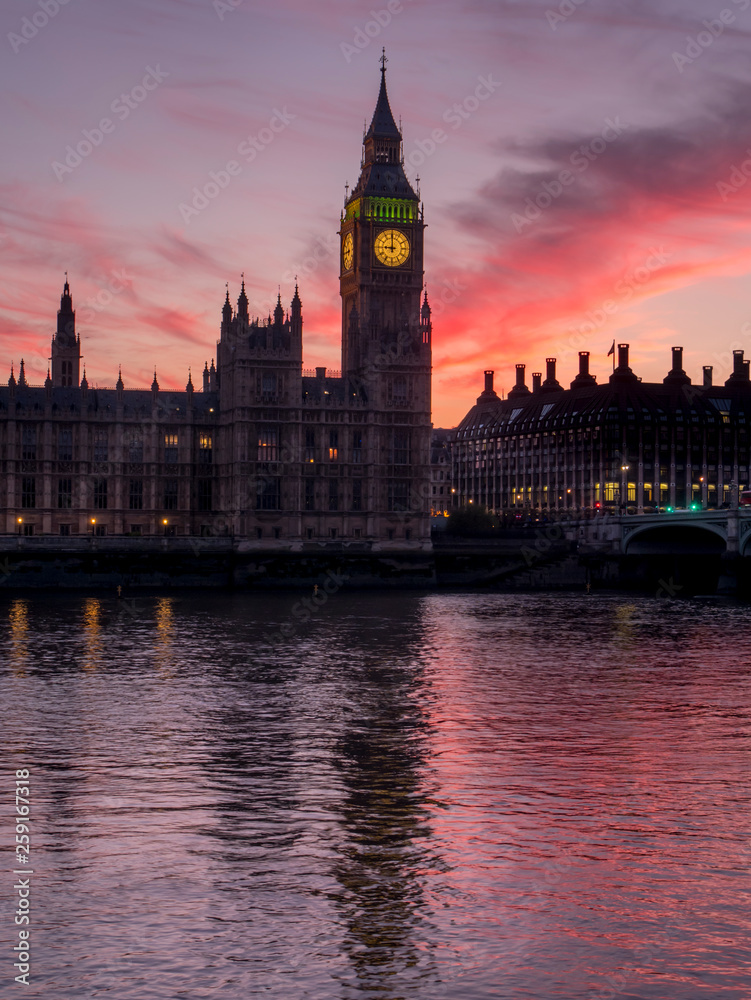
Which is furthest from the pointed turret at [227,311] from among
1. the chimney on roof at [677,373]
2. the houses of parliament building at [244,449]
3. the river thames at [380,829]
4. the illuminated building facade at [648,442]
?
the river thames at [380,829]

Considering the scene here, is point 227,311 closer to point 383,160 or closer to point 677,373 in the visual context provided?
point 383,160

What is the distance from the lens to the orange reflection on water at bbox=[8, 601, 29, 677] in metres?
52.8

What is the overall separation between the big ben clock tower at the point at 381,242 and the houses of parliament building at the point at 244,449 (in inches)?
608

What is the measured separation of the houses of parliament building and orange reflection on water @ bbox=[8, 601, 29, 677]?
40.9 m

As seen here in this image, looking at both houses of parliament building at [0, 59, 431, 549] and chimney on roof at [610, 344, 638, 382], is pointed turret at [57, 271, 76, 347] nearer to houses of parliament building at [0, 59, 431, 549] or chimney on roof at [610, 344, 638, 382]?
houses of parliament building at [0, 59, 431, 549]

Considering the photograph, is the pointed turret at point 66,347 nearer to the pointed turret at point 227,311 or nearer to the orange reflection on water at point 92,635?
the pointed turret at point 227,311

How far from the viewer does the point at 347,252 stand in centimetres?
16975

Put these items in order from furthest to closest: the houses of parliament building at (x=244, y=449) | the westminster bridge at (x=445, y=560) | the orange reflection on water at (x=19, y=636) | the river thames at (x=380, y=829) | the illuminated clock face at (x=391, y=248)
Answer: the illuminated clock face at (x=391, y=248), the houses of parliament building at (x=244, y=449), the westminster bridge at (x=445, y=560), the orange reflection on water at (x=19, y=636), the river thames at (x=380, y=829)

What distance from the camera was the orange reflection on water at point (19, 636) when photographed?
5283cm

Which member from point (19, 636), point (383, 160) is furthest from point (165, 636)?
point (383, 160)

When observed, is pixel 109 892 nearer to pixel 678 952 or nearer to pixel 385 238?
pixel 678 952

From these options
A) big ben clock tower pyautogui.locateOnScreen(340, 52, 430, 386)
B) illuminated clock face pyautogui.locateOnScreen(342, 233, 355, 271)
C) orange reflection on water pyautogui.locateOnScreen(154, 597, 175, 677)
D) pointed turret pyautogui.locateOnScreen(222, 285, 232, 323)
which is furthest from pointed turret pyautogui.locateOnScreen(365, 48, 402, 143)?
orange reflection on water pyautogui.locateOnScreen(154, 597, 175, 677)

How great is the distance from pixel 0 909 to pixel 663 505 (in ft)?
567

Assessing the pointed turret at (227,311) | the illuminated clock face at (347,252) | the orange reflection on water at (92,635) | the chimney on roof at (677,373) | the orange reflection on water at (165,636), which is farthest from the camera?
the chimney on roof at (677,373)
